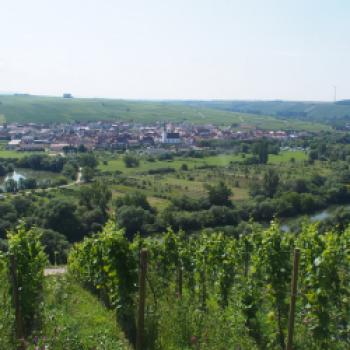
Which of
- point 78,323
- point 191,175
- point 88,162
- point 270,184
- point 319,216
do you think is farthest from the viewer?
point 88,162

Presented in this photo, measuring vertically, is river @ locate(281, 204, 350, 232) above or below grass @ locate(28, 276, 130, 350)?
below

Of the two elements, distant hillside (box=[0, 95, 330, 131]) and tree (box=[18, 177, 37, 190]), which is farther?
distant hillside (box=[0, 95, 330, 131])

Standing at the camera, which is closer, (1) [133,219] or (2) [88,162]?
(1) [133,219]

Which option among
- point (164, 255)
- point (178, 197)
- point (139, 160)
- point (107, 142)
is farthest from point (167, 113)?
point (164, 255)

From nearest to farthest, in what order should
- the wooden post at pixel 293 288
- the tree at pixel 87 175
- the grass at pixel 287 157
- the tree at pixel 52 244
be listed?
the wooden post at pixel 293 288, the tree at pixel 52 244, the tree at pixel 87 175, the grass at pixel 287 157

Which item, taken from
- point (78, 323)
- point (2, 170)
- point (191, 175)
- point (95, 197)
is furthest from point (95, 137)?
point (78, 323)

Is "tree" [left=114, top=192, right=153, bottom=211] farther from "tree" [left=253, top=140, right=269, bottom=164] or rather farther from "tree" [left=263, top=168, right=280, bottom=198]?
"tree" [left=253, top=140, right=269, bottom=164]

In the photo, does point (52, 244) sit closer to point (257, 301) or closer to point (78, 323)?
point (78, 323)

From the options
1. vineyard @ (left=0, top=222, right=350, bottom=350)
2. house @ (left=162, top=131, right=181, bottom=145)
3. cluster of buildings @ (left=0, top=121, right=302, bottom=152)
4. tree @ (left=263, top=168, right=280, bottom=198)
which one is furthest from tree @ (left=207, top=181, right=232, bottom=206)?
house @ (left=162, top=131, right=181, bottom=145)

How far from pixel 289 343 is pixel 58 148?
294 ft

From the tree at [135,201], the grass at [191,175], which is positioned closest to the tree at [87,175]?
the grass at [191,175]

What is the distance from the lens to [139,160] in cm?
7694

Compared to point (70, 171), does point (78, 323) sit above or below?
A: above

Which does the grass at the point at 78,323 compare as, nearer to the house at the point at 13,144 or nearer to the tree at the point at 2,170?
the tree at the point at 2,170
